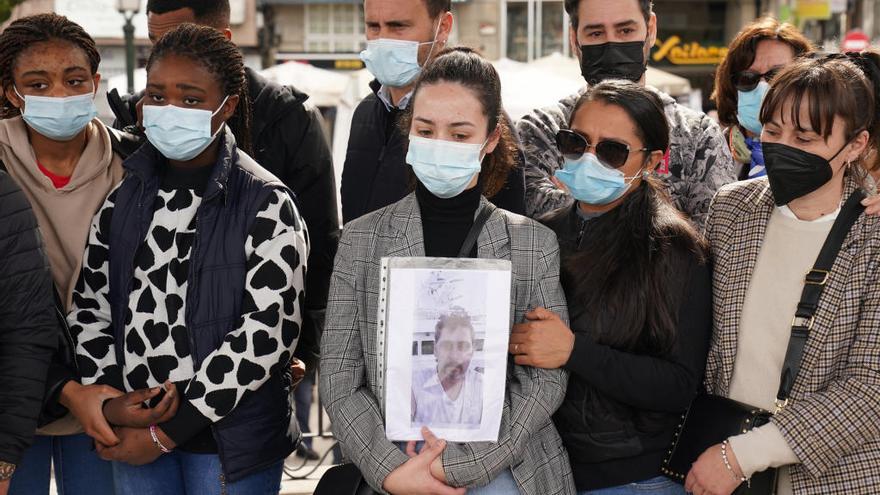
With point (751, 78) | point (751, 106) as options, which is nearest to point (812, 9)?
point (751, 78)

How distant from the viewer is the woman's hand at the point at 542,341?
9.16 ft

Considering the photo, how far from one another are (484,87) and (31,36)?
5.41 ft

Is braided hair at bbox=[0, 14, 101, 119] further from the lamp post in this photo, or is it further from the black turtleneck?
the lamp post

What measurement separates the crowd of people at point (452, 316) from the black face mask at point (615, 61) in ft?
2.41

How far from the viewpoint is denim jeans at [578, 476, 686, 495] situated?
295 cm

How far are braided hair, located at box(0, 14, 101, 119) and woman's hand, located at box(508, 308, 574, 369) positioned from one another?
192cm

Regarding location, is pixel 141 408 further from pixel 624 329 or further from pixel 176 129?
pixel 624 329

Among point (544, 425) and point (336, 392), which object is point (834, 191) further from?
point (336, 392)

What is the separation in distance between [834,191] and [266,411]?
192cm

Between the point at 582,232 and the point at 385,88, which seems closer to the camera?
the point at 582,232

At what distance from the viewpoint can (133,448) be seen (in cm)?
308

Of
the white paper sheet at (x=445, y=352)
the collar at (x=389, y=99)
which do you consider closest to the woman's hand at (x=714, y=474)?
the white paper sheet at (x=445, y=352)

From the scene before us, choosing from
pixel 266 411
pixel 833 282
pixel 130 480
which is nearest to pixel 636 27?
pixel 833 282

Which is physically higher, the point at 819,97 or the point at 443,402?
the point at 819,97
